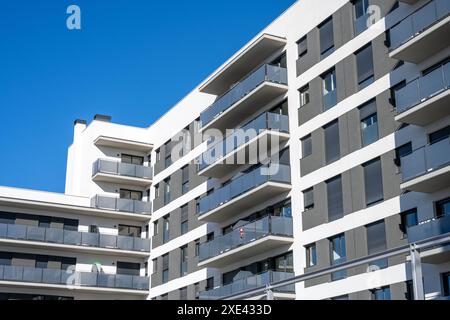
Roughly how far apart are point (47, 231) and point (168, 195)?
25.9 ft

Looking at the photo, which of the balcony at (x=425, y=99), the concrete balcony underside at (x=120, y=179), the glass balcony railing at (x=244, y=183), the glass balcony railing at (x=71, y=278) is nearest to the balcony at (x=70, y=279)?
the glass balcony railing at (x=71, y=278)

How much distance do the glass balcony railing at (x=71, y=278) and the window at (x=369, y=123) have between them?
22.0m

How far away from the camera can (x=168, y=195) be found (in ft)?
150

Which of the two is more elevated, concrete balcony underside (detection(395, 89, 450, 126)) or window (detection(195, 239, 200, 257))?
concrete balcony underside (detection(395, 89, 450, 126))

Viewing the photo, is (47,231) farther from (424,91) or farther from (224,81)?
(424,91)

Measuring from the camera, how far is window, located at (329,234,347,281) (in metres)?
27.9

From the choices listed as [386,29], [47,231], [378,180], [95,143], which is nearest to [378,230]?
[378,180]

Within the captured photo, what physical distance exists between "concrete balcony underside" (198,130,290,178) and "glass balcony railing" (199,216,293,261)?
3.79 m

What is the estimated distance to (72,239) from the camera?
4519cm

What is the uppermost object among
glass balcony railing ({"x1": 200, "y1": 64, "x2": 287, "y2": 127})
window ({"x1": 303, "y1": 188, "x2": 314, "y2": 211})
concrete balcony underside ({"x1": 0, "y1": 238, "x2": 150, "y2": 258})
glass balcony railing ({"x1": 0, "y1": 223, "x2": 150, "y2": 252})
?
glass balcony railing ({"x1": 200, "y1": 64, "x2": 287, "y2": 127})

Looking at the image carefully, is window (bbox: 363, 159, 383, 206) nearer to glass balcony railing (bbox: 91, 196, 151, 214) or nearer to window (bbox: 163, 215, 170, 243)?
window (bbox: 163, 215, 170, 243)

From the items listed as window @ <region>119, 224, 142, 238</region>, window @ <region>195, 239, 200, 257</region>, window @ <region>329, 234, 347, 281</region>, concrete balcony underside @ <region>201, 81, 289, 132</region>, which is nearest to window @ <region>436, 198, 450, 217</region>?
window @ <region>329, 234, 347, 281</region>

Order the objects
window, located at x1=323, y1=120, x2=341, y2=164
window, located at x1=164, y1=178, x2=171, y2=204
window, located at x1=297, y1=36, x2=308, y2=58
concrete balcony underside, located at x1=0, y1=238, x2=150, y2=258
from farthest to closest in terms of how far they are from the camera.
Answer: window, located at x1=164, y1=178, x2=171, y2=204 → concrete balcony underside, located at x1=0, y1=238, x2=150, y2=258 → window, located at x1=297, y1=36, x2=308, y2=58 → window, located at x1=323, y1=120, x2=341, y2=164
